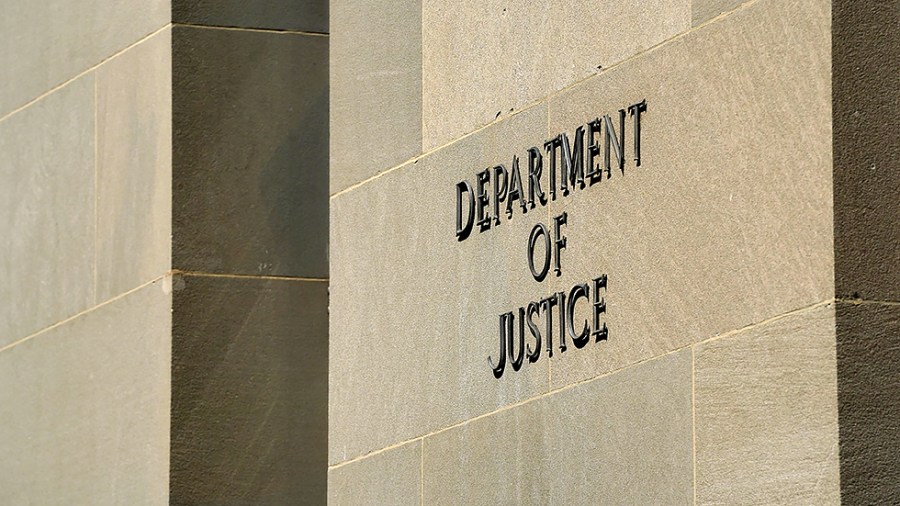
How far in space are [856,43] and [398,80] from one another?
11.8 feet

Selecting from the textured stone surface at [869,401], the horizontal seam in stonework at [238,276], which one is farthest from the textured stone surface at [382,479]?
the textured stone surface at [869,401]

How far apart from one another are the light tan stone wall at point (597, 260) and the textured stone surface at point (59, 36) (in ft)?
5.64

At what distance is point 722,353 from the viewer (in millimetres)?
8164

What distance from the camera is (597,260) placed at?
29.9 feet

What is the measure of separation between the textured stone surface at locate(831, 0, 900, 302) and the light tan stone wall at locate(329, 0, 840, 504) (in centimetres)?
5

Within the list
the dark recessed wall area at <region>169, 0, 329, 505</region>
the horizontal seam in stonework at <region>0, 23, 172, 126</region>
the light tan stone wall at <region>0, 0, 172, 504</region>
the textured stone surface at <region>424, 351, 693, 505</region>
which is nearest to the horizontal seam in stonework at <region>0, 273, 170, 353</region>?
the light tan stone wall at <region>0, 0, 172, 504</region>

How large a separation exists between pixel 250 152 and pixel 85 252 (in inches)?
50.3

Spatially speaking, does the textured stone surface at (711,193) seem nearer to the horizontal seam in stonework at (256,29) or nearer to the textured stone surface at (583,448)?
the textured stone surface at (583,448)

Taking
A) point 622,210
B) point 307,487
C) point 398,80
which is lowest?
point 307,487

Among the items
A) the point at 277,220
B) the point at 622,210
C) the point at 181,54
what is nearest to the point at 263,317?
the point at 277,220

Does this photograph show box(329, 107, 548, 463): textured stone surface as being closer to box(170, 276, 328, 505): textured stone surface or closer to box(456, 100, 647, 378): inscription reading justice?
box(456, 100, 647, 378): inscription reading justice

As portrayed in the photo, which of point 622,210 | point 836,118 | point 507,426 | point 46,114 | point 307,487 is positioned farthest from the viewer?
point 46,114

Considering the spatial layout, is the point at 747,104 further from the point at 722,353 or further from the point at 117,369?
the point at 117,369

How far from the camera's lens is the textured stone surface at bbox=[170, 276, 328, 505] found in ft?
40.4
